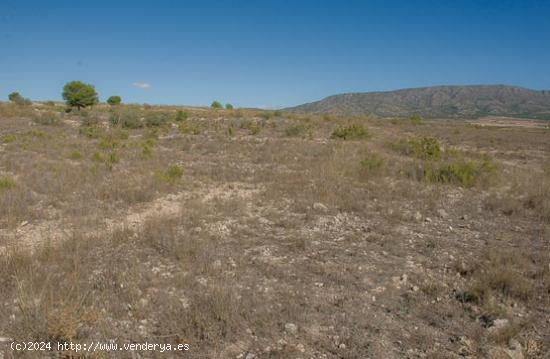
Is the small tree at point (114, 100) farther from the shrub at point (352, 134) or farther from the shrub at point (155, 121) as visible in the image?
the shrub at point (352, 134)

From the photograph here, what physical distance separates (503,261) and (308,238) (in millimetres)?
2694

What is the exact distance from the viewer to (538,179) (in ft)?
34.4

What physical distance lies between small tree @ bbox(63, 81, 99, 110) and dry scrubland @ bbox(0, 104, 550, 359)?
29446mm

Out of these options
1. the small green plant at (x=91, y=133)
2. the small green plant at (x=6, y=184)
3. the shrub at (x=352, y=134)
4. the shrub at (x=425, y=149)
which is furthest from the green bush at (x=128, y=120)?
the shrub at (x=425, y=149)

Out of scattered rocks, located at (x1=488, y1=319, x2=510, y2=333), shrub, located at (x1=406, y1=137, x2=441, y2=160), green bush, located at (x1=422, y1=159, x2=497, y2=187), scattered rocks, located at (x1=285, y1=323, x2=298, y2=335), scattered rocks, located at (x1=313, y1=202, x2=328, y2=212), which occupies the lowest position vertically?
scattered rocks, located at (x1=285, y1=323, x2=298, y2=335)

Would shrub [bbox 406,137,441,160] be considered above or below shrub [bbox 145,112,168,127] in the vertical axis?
below

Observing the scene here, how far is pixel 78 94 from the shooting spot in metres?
37.2

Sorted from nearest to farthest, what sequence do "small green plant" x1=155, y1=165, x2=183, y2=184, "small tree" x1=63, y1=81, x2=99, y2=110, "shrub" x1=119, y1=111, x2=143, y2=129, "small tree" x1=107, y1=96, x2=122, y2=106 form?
"small green plant" x1=155, y1=165, x2=183, y2=184 → "shrub" x1=119, y1=111, x2=143, y2=129 → "small tree" x1=63, y1=81, x2=99, y2=110 → "small tree" x1=107, y1=96, x2=122, y2=106

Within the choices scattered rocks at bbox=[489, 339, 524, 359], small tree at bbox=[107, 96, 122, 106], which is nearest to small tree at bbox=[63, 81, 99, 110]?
small tree at bbox=[107, 96, 122, 106]

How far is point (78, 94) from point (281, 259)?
1508 inches

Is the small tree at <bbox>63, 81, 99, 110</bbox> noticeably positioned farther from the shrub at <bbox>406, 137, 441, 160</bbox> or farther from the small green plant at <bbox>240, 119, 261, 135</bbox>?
the shrub at <bbox>406, 137, 441, 160</bbox>

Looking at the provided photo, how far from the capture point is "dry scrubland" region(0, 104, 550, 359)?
3537 mm

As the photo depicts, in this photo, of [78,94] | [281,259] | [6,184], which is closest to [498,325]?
[281,259]

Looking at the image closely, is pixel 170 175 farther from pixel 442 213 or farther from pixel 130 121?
pixel 130 121
